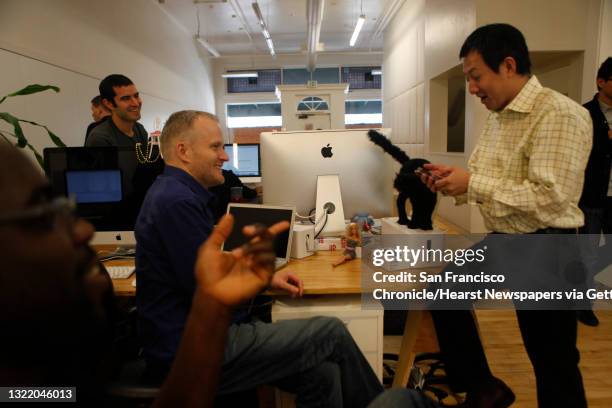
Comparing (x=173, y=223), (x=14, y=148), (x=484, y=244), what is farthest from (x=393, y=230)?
(x=14, y=148)

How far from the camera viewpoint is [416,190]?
1.77 metres

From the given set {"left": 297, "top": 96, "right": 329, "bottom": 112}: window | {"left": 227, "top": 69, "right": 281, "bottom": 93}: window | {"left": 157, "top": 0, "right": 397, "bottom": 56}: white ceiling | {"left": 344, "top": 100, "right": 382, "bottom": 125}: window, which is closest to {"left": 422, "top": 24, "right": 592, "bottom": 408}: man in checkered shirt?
{"left": 297, "top": 96, "right": 329, "bottom": 112}: window

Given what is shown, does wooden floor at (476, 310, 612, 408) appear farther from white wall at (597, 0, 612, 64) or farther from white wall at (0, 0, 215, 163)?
white wall at (0, 0, 215, 163)

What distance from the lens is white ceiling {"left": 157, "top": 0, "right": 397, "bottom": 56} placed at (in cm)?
709

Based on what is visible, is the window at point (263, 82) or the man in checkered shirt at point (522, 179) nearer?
the man in checkered shirt at point (522, 179)

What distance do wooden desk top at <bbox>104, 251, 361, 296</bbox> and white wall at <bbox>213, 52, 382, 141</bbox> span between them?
31.4 ft

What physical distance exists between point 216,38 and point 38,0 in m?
5.65

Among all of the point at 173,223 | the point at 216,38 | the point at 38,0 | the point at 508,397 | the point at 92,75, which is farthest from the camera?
the point at 216,38

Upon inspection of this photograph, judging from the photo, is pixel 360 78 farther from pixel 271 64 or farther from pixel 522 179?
pixel 522 179

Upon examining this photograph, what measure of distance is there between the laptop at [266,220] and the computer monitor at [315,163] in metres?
0.35

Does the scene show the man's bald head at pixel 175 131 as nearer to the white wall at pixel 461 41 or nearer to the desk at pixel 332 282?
the desk at pixel 332 282

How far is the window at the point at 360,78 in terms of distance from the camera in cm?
1096

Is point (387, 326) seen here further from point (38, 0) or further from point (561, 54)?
point (38, 0)

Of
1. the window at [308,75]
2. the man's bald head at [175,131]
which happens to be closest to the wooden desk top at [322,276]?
the man's bald head at [175,131]
